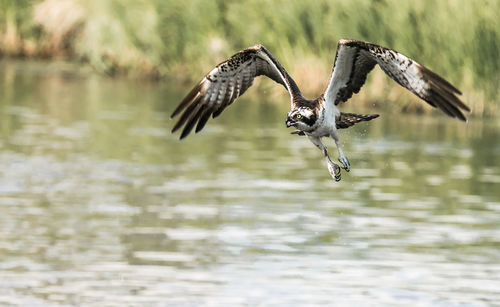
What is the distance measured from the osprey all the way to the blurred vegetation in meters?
15.7

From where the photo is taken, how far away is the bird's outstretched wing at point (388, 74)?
13.2 m

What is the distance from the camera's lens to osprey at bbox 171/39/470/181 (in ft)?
43.5

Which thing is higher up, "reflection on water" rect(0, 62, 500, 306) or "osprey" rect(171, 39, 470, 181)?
"osprey" rect(171, 39, 470, 181)

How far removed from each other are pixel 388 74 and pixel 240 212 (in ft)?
26.1

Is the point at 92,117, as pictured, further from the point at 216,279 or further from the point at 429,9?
the point at 216,279

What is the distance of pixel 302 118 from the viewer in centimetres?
1328

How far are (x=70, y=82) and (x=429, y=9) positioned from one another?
597 inches

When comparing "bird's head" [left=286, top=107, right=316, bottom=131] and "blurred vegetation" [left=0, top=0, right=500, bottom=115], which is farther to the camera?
"blurred vegetation" [left=0, top=0, right=500, bottom=115]

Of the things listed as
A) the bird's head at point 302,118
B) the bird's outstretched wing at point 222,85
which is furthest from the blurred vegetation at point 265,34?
the bird's head at point 302,118

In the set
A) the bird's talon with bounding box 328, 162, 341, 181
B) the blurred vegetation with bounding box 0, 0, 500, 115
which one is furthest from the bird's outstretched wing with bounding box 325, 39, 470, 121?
→ the blurred vegetation with bounding box 0, 0, 500, 115

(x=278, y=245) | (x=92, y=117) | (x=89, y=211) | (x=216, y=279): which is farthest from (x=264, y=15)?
(x=216, y=279)

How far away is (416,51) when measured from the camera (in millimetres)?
31422

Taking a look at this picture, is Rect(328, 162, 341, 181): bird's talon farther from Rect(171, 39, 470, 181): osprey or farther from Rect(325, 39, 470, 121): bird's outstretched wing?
Rect(325, 39, 470, 121): bird's outstretched wing

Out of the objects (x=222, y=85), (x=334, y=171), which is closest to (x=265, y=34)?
(x=222, y=85)
